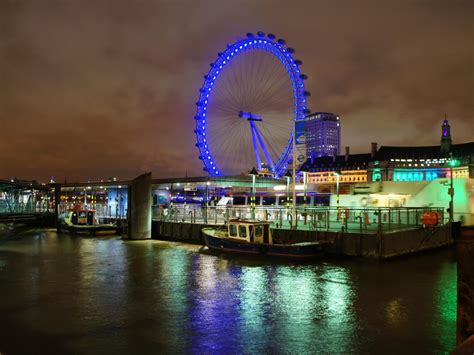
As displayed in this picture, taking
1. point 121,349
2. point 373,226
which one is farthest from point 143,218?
point 121,349

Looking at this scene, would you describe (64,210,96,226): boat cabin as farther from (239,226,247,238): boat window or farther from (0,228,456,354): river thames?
(239,226,247,238): boat window

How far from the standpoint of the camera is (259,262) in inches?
1053

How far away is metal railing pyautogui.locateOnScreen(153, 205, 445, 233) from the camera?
2931 centimetres

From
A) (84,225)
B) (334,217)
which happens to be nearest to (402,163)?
(84,225)

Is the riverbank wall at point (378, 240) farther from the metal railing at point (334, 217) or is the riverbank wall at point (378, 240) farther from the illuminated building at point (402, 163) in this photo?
the illuminated building at point (402, 163)

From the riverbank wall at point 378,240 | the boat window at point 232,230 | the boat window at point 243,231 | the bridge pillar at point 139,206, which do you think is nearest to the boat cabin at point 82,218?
the bridge pillar at point 139,206

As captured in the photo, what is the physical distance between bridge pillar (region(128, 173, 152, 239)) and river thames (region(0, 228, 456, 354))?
14507mm

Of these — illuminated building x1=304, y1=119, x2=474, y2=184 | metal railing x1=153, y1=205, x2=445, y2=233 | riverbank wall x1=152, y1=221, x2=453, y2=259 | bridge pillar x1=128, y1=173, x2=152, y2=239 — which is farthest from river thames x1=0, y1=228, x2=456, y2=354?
illuminated building x1=304, y1=119, x2=474, y2=184

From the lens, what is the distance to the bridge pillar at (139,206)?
42062 millimetres

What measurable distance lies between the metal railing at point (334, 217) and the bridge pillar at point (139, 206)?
4.47m

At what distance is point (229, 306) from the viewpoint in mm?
16141

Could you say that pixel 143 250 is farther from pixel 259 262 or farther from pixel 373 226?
pixel 373 226

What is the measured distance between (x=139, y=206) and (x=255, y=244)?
16896 mm

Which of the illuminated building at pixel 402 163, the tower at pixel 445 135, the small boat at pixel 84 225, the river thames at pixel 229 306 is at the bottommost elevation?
the river thames at pixel 229 306
